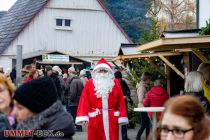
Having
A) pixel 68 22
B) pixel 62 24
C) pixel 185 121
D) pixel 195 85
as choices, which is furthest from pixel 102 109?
pixel 68 22

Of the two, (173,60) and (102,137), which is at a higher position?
(173,60)

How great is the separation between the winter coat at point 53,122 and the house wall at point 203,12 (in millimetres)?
9958

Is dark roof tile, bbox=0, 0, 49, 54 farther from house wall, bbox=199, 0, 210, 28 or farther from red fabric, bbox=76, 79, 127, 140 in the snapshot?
red fabric, bbox=76, 79, 127, 140

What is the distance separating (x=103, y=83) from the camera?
8781mm

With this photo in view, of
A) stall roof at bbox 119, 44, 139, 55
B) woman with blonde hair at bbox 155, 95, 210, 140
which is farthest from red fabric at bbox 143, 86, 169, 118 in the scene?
woman with blonde hair at bbox 155, 95, 210, 140

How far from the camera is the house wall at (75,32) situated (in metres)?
34.0

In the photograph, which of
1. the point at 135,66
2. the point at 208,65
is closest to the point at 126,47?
the point at 135,66

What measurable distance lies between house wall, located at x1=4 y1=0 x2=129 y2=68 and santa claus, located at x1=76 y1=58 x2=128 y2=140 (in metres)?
25.3

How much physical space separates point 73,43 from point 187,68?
23.7m

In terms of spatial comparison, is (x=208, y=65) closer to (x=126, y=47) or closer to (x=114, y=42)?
(x=126, y=47)

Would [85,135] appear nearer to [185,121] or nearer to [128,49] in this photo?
[128,49]

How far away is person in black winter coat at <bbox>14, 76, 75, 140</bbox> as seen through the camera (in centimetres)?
400

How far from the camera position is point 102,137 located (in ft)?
28.7

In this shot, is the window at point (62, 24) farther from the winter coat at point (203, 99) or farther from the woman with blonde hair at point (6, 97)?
the woman with blonde hair at point (6, 97)
